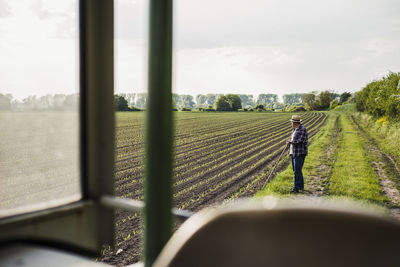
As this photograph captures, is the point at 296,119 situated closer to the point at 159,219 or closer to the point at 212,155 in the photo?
the point at 212,155

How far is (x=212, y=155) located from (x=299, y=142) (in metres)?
1.64

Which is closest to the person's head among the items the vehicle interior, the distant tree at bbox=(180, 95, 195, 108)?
the distant tree at bbox=(180, 95, 195, 108)

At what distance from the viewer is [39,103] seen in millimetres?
Result: 2240

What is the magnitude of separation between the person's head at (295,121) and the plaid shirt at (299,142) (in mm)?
73

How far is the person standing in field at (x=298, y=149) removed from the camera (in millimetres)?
4136

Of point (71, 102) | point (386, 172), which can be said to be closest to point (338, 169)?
point (386, 172)

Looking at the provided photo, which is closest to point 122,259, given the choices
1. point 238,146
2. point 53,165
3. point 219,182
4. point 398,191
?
point 53,165

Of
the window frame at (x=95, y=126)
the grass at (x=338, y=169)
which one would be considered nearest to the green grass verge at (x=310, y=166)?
the grass at (x=338, y=169)

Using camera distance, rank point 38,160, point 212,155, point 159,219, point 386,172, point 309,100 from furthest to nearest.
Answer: point 212,155, point 309,100, point 386,172, point 38,160, point 159,219

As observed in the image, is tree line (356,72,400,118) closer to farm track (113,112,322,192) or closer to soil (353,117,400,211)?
soil (353,117,400,211)

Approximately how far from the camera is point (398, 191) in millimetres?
3145

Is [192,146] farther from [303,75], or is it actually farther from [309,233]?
[309,233]

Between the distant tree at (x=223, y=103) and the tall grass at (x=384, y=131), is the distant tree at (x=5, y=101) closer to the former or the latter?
the distant tree at (x=223, y=103)

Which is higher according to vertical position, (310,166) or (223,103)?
(223,103)
